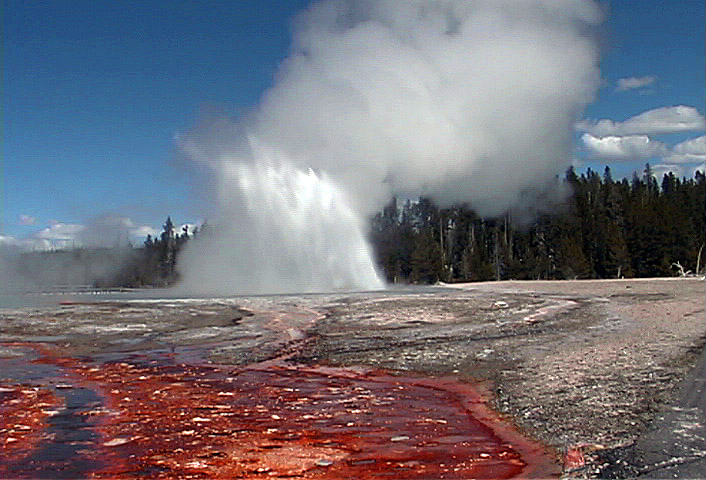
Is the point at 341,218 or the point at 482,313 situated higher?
the point at 341,218

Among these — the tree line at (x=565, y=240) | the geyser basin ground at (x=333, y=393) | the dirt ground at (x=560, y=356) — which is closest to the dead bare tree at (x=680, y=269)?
the tree line at (x=565, y=240)

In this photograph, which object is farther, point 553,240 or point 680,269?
point 553,240

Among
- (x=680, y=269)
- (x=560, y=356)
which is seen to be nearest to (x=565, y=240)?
(x=680, y=269)

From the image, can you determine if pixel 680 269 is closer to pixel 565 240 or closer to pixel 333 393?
pixel 565 240

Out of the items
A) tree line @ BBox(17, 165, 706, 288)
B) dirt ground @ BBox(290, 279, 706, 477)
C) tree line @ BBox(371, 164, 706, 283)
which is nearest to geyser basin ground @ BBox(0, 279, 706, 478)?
dirt ground @ BBox(290, 279, 706, 477)

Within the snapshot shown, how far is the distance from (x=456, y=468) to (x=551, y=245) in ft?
263

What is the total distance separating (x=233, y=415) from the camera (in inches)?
381

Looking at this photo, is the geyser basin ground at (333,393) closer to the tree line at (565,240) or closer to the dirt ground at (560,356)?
the dirt ground at (560,356)

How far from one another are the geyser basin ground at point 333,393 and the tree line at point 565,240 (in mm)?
56193

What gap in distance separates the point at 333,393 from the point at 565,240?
71.4 meters

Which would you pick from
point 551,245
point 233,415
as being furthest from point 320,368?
point 551,245

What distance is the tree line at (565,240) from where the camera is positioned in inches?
2936

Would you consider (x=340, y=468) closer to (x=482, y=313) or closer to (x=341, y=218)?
(x=482, y=313)

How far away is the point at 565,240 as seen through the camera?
78375 millimetres
